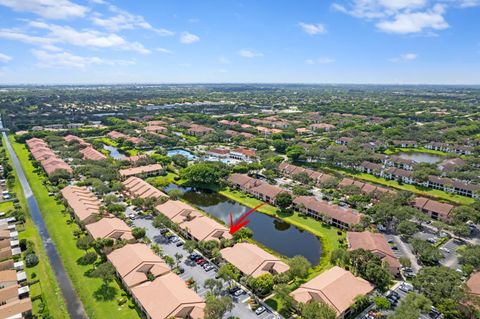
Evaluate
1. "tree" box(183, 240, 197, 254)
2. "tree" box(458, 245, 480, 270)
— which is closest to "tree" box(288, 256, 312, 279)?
"tree" box(183, 240, 197, 254)

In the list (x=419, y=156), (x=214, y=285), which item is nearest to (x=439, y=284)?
(x=214, y=285)

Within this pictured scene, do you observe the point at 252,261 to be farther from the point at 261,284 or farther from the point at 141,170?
the point at 141,170

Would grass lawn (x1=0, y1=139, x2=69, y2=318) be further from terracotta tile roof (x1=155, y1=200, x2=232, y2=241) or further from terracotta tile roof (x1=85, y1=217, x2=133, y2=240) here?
terracotta tile roof (x1=155, y1=200, x2=232, y2=241)

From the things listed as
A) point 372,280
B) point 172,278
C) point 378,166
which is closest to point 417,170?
point 378,166

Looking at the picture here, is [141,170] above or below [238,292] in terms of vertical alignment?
above

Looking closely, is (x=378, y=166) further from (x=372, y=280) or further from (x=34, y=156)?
(x=34, y=156)

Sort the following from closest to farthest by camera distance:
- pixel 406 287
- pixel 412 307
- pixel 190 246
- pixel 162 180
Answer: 1. pixel 412 307
2. pixel 406 287
3. pixel 190 246
4. pixel 162 180
